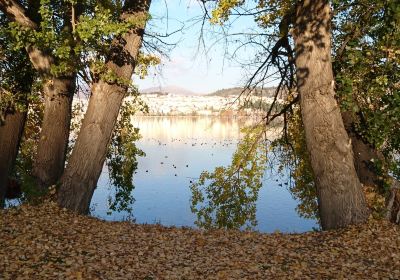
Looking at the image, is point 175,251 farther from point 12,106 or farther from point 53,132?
point 12,106

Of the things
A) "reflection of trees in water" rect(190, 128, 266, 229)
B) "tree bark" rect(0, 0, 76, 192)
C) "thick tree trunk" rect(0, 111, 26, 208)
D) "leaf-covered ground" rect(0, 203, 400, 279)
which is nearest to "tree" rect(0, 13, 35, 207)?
"thick tree trunk" rect(0, 111, 26, 208)

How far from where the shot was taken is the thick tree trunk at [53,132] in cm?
952

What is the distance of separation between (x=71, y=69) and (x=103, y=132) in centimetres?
135

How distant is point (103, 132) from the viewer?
880cm

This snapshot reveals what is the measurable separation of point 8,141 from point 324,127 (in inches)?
321

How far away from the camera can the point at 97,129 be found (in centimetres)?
875

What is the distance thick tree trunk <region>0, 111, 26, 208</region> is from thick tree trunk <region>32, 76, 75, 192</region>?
8.08ft

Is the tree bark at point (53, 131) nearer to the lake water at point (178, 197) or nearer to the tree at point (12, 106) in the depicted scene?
the tree at point (12, 106)

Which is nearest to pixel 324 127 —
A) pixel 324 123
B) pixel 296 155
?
pixel 324 123

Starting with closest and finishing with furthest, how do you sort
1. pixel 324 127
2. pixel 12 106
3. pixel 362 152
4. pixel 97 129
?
pixel 324 127 < pixel 97 129 < pixel 362 152 < pixel 12 106

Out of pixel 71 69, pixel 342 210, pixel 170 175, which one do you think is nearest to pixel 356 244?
pixel 342 210

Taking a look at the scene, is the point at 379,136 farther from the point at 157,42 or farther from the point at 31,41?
the point at 31,41

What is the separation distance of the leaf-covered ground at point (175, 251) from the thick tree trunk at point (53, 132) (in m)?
1.39

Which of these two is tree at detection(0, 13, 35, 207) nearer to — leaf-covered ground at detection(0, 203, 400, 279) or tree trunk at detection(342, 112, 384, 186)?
leaf-covered ground at detection(0, 203, 400, 279)
